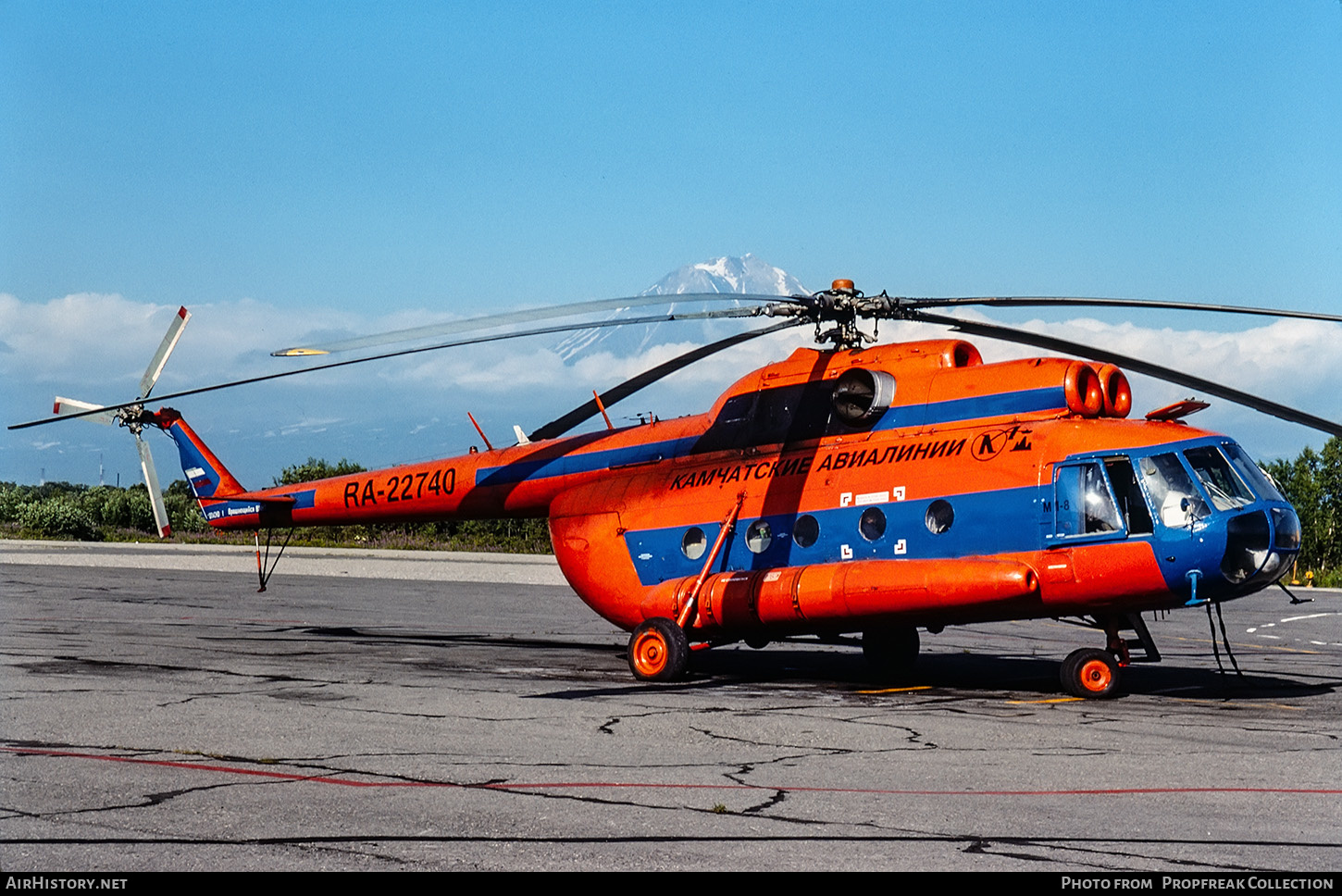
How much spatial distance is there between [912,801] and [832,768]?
1.37 metres

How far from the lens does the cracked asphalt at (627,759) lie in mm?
6938

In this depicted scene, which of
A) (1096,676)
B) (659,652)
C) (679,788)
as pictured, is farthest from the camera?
(659,652)

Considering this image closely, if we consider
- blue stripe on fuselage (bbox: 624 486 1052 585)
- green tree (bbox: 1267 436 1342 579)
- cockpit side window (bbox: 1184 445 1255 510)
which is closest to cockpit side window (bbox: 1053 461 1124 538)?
blue stripe on fuselage (bbox: 624 486 1052 585)

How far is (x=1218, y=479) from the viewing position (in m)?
13.6

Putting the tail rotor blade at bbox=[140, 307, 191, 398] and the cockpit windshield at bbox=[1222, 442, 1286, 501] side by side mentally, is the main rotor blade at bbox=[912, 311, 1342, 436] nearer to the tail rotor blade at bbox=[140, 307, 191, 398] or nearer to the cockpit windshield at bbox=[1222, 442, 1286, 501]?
the cockpit windshield at bbox=[1222, 442, 1286, 501]

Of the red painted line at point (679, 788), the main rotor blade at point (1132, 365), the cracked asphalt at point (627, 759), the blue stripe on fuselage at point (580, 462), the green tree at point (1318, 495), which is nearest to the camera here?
the cracked asphalt at point (627, 759)

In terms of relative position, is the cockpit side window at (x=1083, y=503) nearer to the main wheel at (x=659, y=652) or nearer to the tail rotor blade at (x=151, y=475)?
the main wheel at (x=659, y=652)

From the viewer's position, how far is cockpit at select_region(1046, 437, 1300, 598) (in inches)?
521

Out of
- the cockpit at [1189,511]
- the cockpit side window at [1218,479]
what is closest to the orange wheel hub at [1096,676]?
the cockpit at [1189,511]

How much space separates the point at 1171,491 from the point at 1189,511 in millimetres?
301

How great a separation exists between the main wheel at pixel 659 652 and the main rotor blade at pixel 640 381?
301 centimetres

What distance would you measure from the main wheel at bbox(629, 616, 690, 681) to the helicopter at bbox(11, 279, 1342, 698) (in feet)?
0.08

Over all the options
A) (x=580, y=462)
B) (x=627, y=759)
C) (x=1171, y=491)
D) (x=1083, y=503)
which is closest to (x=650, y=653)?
(x=580, y=462)

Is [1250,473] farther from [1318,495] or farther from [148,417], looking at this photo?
[1318,495]
